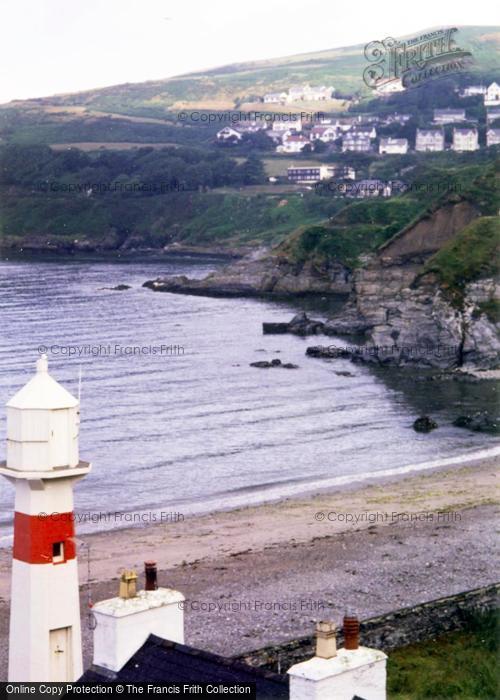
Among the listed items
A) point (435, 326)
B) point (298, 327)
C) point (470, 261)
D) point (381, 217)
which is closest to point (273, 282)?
point (381, 217)

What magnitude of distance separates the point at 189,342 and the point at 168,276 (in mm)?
43723

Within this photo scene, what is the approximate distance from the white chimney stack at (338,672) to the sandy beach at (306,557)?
12524mm

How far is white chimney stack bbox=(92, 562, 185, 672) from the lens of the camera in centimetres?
1265

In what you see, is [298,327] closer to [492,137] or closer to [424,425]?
[424,425]

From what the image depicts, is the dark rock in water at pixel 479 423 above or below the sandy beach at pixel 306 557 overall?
below

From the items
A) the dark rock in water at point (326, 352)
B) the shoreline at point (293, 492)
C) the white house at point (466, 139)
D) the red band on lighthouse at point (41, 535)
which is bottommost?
the dark rock in water at point (326, 352)

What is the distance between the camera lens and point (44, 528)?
41.4 feet

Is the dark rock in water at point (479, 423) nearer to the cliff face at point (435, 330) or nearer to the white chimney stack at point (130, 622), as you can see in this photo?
the cliff face at point (435, 330)

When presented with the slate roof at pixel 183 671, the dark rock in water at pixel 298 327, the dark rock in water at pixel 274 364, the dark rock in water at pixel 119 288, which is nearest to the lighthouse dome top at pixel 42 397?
the slate roof at pixel 183 671

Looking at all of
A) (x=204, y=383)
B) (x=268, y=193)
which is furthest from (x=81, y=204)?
(x=204, y=383)

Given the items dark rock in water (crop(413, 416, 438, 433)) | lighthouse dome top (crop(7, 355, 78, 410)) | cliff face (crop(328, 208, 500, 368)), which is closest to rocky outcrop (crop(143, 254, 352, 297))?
cliff face (crop(328, 208, 500, 368))

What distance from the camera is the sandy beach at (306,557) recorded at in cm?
2709

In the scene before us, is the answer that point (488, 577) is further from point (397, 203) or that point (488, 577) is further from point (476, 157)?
point (476, 157)

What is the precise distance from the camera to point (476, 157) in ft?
523
